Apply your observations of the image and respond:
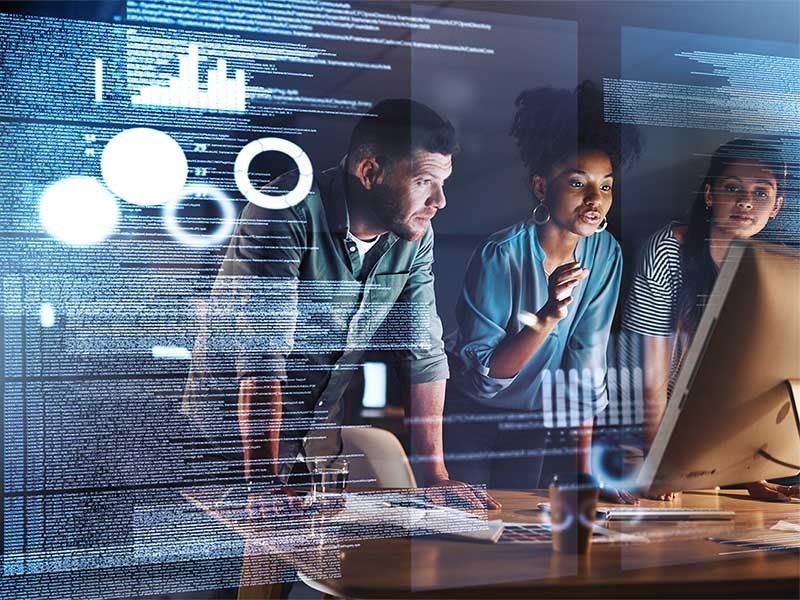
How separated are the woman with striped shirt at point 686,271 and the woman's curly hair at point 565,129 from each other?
0.76 ft

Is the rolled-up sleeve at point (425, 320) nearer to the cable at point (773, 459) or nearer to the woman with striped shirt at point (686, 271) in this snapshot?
the woman with striped shirt at point (686, 271)

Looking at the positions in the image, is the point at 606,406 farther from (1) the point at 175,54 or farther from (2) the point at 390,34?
(1) the point at 175,54

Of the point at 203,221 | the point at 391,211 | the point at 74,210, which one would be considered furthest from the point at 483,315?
the point at 74,210

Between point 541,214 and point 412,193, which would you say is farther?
point 541,214

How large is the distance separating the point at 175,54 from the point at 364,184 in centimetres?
45

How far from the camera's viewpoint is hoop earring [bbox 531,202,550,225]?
6.39ft

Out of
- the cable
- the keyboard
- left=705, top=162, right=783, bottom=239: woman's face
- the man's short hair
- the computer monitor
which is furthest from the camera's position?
left=705, top=162, right=783, bottom=239: woman's face

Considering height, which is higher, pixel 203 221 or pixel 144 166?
pixel 144 166

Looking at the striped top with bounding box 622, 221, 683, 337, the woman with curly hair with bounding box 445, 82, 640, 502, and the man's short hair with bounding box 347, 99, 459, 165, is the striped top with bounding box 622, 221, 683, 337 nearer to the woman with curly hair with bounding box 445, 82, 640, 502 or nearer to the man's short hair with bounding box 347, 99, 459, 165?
the woman with curly hair with bounding box 445, 82, 640, 502

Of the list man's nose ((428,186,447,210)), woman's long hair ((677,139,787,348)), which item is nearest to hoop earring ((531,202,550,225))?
man's nose ((428,186,447,210))

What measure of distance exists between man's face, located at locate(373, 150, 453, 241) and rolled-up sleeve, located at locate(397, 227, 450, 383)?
4 cm

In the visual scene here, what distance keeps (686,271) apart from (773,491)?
0.55 metres

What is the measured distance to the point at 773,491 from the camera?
197 cm

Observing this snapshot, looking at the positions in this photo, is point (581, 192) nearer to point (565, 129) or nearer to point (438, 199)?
point (565, 129)
